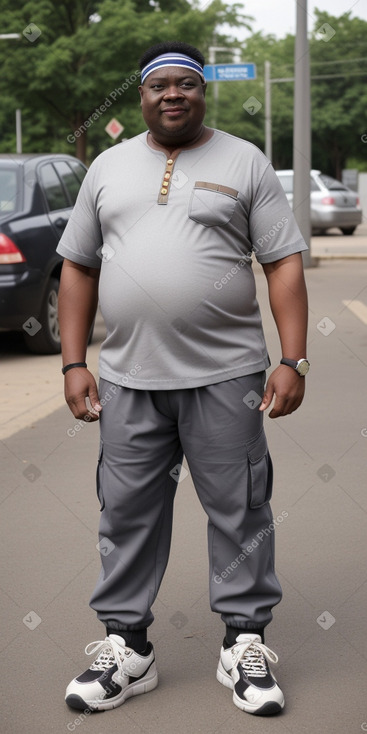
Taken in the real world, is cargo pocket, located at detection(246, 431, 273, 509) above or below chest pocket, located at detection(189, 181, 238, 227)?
below

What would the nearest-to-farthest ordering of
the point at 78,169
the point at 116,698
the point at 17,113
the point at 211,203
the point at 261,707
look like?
the point at 211,203 → the point at 261,707 → the point at 116,698 → the point at 78,169 → the point at 17,113

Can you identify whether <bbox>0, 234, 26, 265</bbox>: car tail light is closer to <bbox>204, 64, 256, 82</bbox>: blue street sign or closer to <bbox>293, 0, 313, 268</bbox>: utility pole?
<bbox>293, 0, 313, 268</bbox>: utility pole

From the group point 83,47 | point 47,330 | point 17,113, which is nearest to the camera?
point 47,330

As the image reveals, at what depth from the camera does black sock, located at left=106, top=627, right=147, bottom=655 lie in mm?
3592

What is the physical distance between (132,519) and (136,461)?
0.18m

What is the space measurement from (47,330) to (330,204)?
18226mm

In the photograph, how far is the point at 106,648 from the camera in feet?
11.8

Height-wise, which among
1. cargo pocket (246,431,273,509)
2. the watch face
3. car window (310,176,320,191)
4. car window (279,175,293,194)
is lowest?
car window (310,176,320,191)

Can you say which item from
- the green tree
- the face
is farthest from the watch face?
the green tree

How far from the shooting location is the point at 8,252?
31.5 feet

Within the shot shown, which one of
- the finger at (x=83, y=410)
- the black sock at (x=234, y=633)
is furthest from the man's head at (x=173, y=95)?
the black sock at (x=234, y=633)

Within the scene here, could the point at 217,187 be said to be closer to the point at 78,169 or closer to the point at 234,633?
the point at 234,633

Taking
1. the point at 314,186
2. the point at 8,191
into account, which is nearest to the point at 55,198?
the point at 8,191

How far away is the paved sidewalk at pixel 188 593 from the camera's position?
3439 millimetres
